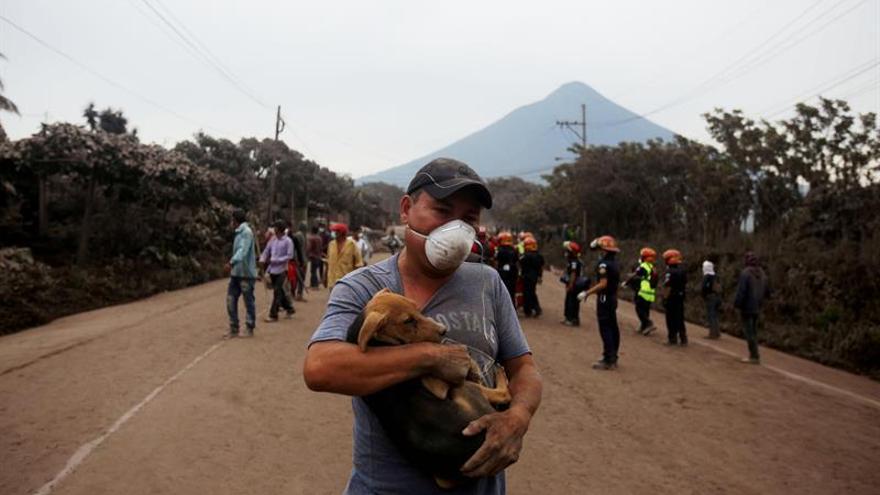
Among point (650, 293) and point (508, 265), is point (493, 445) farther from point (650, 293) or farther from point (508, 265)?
point (508, 265)

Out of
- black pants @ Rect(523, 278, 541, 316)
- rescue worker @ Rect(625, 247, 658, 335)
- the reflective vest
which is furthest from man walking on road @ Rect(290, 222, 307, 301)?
the reflective vest

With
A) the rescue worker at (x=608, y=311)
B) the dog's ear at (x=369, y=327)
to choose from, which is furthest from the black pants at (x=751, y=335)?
the dog's ear at (x=369, y=327)

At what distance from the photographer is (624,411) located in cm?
652

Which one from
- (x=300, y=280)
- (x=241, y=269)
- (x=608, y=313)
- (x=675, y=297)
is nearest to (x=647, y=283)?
(x=675, y=297)

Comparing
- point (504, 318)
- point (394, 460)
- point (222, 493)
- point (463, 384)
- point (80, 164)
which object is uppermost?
point (80, 164)

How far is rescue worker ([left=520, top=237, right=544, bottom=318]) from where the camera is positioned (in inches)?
524

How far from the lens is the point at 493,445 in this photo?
1503 millimetres

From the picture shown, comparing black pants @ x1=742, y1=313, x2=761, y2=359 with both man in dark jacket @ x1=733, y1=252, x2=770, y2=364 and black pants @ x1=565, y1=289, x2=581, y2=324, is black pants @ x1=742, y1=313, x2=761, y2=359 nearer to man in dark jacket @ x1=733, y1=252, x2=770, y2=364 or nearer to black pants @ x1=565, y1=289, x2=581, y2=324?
man in dark jacket @ x1=733, y1=252, x2=770, y2=364

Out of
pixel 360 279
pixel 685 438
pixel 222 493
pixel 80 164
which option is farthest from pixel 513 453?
pixel 80 164

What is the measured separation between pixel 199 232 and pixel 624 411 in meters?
17.4

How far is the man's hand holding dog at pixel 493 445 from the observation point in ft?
4.90

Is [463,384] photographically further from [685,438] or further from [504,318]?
[685,438]

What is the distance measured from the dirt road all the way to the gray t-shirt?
2.78 meters

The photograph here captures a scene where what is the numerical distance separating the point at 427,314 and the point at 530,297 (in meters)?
12.0
